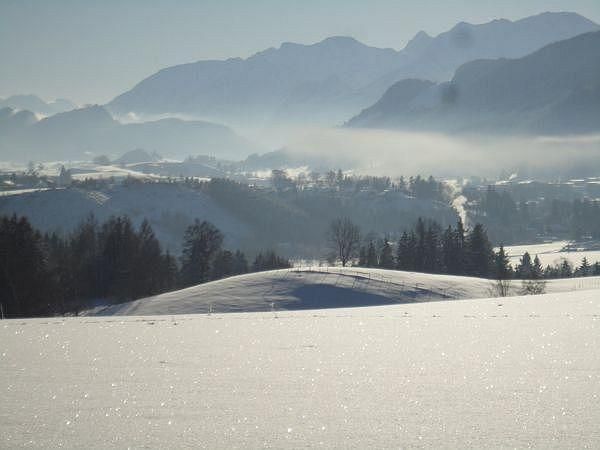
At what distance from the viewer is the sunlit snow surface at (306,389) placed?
8219 mm

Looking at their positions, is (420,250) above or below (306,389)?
above

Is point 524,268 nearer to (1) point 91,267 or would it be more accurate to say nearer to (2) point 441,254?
(2) point 441,254

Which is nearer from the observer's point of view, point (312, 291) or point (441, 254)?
point (312, 291)

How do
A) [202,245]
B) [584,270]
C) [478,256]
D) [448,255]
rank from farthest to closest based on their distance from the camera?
[584,270] → [448,255] → [478,256] → [202,245]

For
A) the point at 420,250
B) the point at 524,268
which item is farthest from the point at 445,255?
the point at 524,268

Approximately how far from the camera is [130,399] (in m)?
10.0

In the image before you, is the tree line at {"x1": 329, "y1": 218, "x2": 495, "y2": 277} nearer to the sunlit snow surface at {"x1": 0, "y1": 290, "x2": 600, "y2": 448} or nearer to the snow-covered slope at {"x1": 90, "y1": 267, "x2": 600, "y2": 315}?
the snow-covered slope at {"x1": 90, "y1": 267, "x2": 600, "y2": 315}

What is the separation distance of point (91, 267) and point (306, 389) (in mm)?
90174

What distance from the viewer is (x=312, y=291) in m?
65.9

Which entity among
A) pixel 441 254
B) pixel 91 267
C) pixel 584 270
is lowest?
pixel 91 267

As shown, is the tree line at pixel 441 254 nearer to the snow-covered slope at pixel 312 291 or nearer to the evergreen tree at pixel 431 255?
the evergreen tree at pixel 431 255

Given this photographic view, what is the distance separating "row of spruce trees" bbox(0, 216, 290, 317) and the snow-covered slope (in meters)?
7.65

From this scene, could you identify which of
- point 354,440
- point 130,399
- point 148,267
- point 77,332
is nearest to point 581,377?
point 354,440

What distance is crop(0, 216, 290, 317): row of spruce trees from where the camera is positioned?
5569cm
